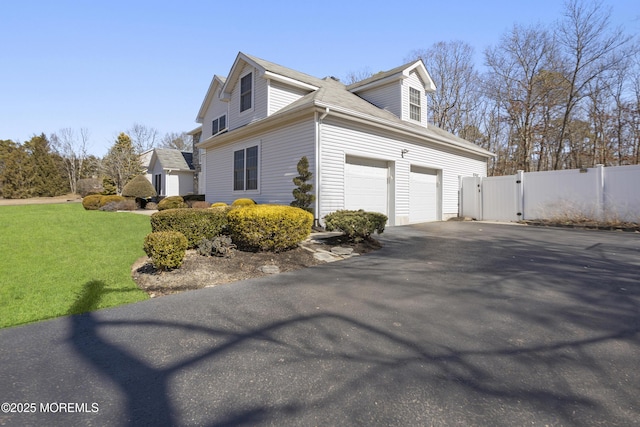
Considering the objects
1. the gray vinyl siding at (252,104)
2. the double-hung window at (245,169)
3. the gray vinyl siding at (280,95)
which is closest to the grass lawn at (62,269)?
the double-hung window at (245,169)

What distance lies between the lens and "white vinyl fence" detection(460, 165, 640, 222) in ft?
34.9

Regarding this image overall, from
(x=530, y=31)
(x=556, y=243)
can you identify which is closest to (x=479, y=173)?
(x=556, y=243)

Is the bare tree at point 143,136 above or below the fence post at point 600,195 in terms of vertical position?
above

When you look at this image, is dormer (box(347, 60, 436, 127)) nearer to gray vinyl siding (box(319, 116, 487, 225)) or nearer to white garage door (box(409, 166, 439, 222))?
gray vinyl siding (box(319, 116, 487, 225))

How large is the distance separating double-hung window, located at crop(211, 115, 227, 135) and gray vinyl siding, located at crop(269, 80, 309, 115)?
5953mm

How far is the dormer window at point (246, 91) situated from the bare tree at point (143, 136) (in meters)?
32.3

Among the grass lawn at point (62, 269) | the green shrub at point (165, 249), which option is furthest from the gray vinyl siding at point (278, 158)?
the green shrub at point (165, 249)

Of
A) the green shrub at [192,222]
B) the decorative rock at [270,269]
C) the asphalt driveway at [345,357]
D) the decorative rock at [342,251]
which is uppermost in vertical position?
the green shrub at [192,222]

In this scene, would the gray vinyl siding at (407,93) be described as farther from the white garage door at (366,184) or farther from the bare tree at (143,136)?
the bare tree at (143,136)

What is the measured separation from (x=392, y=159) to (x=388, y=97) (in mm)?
3913

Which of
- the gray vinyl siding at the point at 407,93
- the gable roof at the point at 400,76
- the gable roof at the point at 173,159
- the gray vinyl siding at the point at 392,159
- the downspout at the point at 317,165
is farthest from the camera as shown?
the gable roof at the point at 173,159

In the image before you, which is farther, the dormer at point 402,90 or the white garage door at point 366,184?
the dormer at point 402,90

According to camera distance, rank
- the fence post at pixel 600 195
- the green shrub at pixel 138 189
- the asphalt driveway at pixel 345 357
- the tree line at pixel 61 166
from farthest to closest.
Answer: the tree line at pixel 61 166, the green shrub at pixel 138 189, the fence post at pixel 600 195, the asphalt driveway at pixel 345 357

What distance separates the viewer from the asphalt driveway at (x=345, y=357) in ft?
5.96
